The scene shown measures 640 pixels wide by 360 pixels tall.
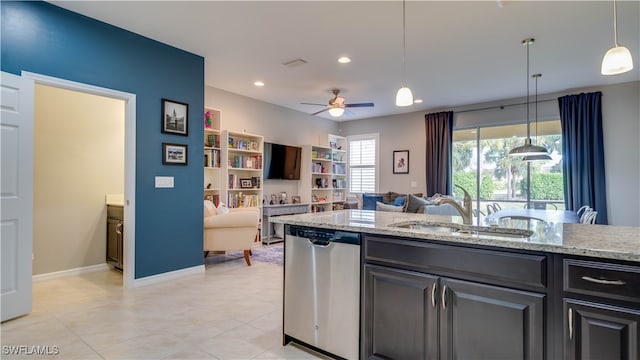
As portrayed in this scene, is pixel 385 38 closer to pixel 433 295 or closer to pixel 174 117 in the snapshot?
pixel 174 117

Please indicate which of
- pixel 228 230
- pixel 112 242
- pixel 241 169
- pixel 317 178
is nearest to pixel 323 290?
pixel 228 230

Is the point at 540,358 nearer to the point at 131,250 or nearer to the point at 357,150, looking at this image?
the point at 131,250

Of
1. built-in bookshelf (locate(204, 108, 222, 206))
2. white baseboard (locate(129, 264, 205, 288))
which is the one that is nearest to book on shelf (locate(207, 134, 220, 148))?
built-in bookshelf (locate(204, 108, 222, 206))

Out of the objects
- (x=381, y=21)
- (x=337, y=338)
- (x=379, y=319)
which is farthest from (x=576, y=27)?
(x=337, y=338)

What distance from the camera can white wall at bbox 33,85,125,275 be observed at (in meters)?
3.97

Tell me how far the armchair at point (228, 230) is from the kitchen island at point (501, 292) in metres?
2.75

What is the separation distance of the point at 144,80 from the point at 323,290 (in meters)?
3.19

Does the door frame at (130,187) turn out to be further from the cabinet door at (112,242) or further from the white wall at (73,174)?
the white wall at (73,174)

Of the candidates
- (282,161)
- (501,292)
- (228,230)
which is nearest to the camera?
(501,292)

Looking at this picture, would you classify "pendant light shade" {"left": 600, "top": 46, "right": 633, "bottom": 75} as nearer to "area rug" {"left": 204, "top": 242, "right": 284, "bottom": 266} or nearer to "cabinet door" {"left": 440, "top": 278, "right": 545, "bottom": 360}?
"cabinet door" {"left": 440, "top": 278, "right": 545, "bottom": 360}

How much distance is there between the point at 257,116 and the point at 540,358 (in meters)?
6.01

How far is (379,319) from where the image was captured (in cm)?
192

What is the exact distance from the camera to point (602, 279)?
1.32 meters

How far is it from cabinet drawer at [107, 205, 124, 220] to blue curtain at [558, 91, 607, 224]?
6876 millimetres
